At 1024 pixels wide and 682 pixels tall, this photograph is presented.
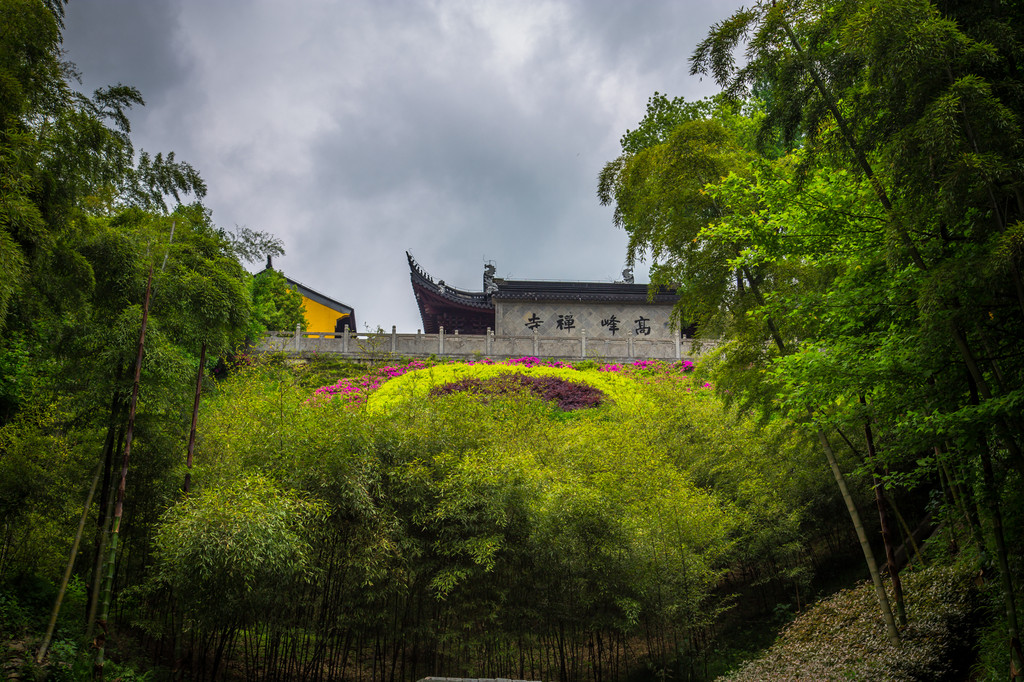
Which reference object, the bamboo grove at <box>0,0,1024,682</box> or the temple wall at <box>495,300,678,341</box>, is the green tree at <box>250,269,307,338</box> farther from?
the bamboo grove at <box>0,0,1024,682</box>

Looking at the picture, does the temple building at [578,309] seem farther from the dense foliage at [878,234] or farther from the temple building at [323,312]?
the dense foliage at [878,234]

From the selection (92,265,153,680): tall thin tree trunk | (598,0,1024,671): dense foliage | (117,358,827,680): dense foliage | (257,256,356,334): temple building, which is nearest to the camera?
(598,0,1024,671): dense foliage

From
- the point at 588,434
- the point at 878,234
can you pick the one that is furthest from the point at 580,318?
the point at 878,234

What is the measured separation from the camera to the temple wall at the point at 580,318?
69.3ft

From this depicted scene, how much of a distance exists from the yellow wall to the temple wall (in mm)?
9220

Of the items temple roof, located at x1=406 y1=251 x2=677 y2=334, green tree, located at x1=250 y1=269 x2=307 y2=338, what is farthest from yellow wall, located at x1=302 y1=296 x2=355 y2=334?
temple roof, located at x1=406 y1=251 x2=677 y2=334

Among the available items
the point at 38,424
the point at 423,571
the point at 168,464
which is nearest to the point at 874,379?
the point at 423,571

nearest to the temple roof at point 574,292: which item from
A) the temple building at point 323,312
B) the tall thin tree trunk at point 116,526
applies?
the temple building at point 323,312

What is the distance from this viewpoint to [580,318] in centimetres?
2136

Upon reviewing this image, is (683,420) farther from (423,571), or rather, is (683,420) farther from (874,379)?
(874,379)

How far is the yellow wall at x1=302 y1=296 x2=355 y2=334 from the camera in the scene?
1061 inches

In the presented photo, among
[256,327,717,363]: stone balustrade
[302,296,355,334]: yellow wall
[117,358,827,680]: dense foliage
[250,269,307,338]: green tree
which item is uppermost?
[302,296,355,334]: yellow wall

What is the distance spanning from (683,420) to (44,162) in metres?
8.73

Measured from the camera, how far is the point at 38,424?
26.2 ft
